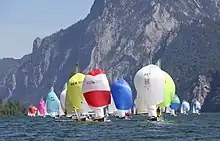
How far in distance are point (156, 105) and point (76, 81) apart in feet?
61.4

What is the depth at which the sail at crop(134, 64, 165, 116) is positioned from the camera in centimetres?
10225

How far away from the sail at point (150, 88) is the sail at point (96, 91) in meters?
6.17

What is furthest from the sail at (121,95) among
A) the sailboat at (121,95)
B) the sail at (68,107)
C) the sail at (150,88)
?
the sail at (150,88)

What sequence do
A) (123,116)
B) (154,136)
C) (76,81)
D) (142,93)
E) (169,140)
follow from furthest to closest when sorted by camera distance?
(123,116)
(76,81)
(142,93)
(154,136)
(169,140)

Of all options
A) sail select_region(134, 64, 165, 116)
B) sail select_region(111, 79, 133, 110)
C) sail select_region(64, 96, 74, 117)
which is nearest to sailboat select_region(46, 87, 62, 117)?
sail select_region(64, 96, 74, 117)

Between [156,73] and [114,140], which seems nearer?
[114,140]

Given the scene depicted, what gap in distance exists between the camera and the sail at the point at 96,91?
105m

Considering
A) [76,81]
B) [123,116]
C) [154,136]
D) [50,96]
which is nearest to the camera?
[154,136]

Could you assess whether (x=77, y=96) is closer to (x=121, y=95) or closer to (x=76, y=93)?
(x=76, y=93)

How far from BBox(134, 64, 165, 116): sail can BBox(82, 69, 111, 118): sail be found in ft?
20.2

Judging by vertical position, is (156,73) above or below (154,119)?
above

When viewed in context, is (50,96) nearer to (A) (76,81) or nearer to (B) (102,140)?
(A) (76,81)

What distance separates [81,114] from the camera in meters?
117

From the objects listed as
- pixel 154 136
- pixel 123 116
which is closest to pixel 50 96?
pixel 123 116
